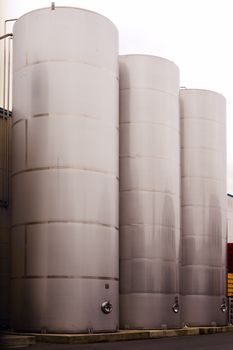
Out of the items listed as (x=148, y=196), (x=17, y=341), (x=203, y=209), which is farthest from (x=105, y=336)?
(x=203, y=209)

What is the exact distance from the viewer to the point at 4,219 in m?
28.4

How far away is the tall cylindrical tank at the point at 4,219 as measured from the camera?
28031mm

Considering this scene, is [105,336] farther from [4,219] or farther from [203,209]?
[203,209]

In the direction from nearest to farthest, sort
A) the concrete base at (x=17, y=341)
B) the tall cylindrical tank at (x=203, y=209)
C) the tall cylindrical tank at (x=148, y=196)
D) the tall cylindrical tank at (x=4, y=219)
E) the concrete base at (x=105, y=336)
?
the concrete base at (x=17, y=341) → the concrete base at (x=105, y=336) → the tall cylindrical tank at (x=4, y=219) → the tall cylindrical tank at (x=148, y=196) → the tall cylindrical tank at (x=203, y=209)

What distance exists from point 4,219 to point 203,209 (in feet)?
37.1

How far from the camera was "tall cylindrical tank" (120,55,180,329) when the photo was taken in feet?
92.8

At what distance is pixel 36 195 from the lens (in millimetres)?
24141

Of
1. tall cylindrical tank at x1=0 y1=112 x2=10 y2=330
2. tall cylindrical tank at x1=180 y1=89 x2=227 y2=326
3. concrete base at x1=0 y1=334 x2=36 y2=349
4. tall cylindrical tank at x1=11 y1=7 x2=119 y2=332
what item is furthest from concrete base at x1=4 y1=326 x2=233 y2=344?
tall cylindrical tank at x1=0 y1=112 x2=10 y2=330

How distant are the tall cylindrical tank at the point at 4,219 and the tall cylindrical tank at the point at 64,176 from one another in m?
3.03

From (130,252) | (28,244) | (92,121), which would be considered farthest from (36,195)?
(130,252)

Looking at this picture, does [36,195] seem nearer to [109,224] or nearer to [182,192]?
[109,224]

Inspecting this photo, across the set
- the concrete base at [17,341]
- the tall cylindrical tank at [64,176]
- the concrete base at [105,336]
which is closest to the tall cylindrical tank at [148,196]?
the concrete base at [105,336]

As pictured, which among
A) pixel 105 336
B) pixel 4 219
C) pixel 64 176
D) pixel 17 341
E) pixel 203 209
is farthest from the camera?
pixel 203 209

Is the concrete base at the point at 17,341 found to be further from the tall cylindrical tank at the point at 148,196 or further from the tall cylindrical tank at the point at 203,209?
the tall cylindrical tank at the point at 203,209
